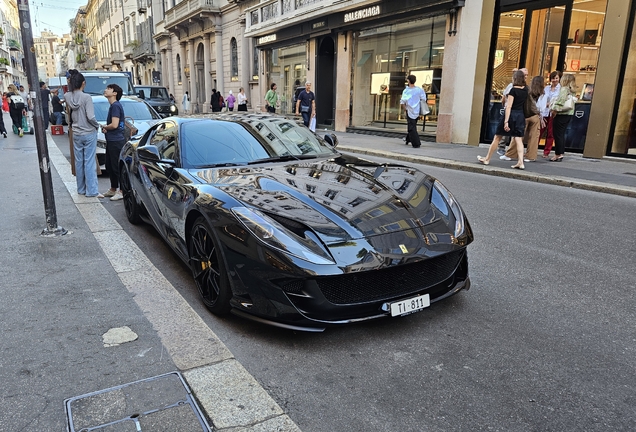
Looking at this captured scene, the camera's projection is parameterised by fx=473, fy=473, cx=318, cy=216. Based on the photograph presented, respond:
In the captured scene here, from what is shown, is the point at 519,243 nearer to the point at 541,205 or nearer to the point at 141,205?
the point at 541,205

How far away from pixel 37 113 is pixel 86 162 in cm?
212

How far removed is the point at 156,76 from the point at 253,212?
4061 centimetres

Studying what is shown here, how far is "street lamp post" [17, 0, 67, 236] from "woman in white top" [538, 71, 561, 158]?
1041 cm

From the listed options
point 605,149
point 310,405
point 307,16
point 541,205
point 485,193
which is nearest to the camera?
point 310,405

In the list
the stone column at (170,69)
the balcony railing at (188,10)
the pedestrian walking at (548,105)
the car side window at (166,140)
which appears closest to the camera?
the car side window at (166,140)

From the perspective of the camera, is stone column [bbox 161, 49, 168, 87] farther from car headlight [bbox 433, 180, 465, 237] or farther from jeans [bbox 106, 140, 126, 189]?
car headlight [bbox 433, 180, 465, 237]

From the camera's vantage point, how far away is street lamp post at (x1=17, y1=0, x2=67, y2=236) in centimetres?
510

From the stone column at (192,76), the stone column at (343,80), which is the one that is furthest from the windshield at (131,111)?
the stone column at (192,76)

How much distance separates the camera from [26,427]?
89.9 inches

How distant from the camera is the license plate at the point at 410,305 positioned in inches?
117

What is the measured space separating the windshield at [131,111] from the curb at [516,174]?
587cm

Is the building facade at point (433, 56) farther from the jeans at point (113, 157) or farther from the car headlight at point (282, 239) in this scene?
the car headlight at point (282, 239)

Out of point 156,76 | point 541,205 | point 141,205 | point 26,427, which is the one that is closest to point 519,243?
point 541,205

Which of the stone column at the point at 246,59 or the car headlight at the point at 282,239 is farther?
the stone column at the point at 246,59
